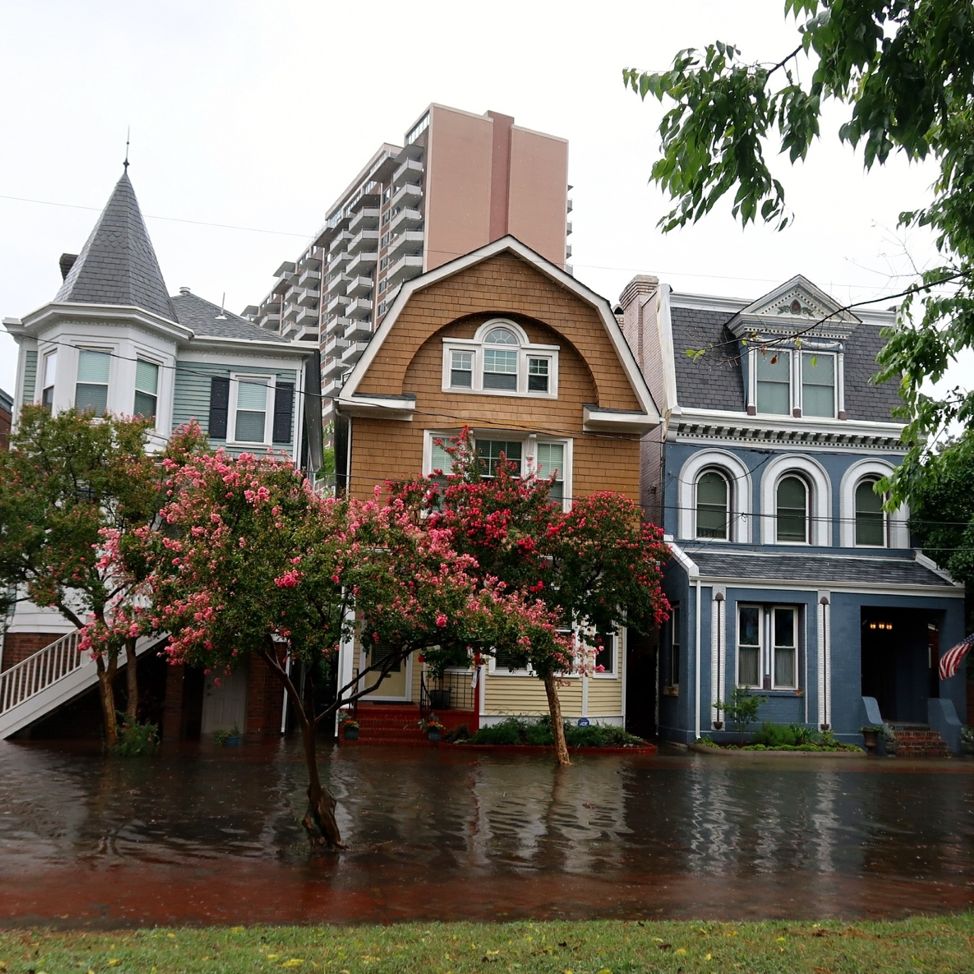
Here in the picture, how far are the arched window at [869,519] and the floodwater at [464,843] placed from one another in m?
9.59

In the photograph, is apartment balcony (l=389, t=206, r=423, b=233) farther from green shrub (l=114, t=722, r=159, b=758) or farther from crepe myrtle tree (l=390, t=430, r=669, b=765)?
green shrub (l=114, t=722, r=159, b=758)

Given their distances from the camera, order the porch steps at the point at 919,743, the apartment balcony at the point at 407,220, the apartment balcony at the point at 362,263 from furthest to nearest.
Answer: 1. the apartment balcony at the point at 362,263
2. the apartment balcony at the point at 407,220
3. the porch steps at the point at 919,743

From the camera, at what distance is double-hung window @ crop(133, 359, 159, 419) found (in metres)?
26.5

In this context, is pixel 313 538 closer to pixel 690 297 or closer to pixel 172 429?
pixel 172 429

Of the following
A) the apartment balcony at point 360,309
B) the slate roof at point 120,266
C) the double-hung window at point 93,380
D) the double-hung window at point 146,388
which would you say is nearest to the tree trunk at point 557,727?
the double-hung window at point 146,388

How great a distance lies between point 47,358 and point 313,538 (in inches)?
693

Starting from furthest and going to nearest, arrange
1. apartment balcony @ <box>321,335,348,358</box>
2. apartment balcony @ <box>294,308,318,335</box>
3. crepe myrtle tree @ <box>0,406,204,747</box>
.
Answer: apartment balcony @ <box>294,308,318,335</box> → apartment balcony @ <box>321,335,348,358</box> → crepe myrtle tree @ <box>0,406,204,747</box>

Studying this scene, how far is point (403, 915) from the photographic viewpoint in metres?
9.21

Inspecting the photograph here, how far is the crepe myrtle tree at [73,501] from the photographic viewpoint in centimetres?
2105

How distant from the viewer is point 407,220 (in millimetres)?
77062

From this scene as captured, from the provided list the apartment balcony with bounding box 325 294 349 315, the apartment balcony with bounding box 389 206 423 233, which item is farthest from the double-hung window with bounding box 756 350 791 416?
the apartment balcony with bounding box 325 294 349 315

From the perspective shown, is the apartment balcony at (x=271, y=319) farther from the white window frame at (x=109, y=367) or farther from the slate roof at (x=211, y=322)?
the white window frame at (x=109, y=367)

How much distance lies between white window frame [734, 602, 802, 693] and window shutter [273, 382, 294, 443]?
12.6 metres

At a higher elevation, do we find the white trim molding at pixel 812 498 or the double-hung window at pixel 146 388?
the double-hung window at pixel 146 388
